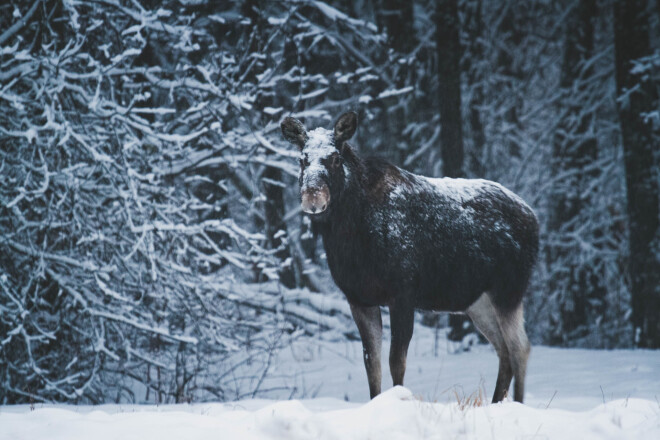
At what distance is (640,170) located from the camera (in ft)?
37.7

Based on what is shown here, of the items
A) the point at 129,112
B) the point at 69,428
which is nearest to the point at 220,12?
the point at 129,112

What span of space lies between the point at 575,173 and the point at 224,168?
7.98m

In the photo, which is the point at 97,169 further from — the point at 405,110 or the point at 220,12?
the point at 405,110

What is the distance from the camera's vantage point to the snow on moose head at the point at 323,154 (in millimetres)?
5152

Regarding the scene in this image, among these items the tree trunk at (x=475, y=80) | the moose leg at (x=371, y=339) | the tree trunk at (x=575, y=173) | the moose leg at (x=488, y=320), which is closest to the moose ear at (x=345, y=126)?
the moose leg at (x=371, y=339)

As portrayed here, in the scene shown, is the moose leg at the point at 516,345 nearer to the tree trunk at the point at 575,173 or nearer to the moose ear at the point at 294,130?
the moose ear at the point at 294,130

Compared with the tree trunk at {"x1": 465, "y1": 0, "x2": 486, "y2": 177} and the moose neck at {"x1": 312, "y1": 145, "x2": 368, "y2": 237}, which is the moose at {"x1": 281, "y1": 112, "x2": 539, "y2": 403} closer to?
the moose neck at {"x1": 312, "y1": 145, "x2": 368, "y2": 237}

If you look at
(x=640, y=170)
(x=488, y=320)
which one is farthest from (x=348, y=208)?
(x=640, y=170)

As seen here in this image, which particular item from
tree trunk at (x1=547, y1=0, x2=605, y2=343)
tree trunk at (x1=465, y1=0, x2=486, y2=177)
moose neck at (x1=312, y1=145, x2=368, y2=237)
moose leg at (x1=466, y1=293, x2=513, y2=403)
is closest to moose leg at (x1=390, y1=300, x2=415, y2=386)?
moose neck at (x1=312, y1=145, x2=368, y2=237)

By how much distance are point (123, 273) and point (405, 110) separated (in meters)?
10.6

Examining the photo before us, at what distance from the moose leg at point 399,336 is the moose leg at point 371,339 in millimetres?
190

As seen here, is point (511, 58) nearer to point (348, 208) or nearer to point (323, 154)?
point (348, 208)

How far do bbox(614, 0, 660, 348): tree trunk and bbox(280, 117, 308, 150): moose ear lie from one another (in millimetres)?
7591

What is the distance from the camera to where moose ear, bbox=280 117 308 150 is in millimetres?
5578
